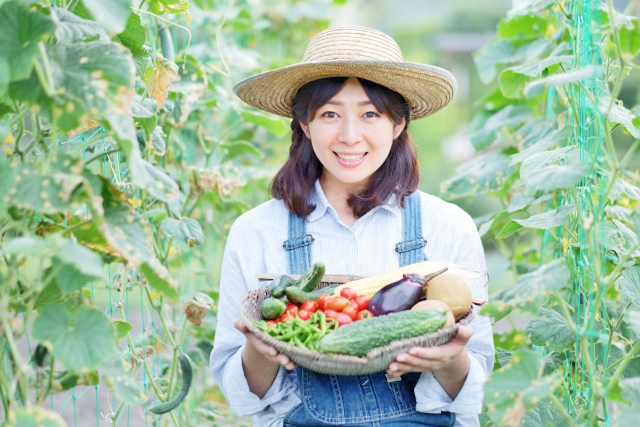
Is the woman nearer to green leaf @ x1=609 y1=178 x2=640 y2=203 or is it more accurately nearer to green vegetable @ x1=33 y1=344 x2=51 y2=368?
green leaf @ x1=609 y1=178 x2=640 y2=203

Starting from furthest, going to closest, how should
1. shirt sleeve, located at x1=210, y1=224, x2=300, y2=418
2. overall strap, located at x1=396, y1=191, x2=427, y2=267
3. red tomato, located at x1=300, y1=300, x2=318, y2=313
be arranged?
overall strap, located at x1=396, y1=191, x2=427, y2=267 < shirt sleeve, located at x1=210, y1=224, x2=300, y2=418 < red tomato, located at x1=300, y1=300, x2=318, y2=313

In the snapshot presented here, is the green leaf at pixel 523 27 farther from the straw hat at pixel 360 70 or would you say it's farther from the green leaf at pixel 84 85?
the green leaf at pixel 84 85

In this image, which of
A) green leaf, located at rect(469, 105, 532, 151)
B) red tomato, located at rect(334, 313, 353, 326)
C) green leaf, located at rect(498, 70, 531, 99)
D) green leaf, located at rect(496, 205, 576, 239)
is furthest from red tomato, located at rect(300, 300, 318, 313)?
green leaf, located at rect(469, 105, 532, 151)

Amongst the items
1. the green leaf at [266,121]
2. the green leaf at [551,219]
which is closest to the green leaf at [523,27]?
the green leaf at [266,121]

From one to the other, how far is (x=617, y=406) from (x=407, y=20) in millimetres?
13314

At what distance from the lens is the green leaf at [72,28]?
1363 mm

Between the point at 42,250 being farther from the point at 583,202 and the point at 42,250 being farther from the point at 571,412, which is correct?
the point at 571,412

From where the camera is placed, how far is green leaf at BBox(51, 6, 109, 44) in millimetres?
1363

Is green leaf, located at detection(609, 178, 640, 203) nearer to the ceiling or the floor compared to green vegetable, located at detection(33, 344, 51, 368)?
nearer to the ceiling

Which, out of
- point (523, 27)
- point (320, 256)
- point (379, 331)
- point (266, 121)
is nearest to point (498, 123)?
point (523, 27)

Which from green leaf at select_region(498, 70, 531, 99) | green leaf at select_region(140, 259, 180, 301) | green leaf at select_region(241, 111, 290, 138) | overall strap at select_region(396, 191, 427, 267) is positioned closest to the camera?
green leaf at select_region(140, 259, 180, 301)

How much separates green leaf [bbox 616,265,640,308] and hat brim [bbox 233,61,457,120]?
2.52ft

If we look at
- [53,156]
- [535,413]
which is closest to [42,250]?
[53,156]

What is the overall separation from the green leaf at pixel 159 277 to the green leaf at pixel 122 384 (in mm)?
181
